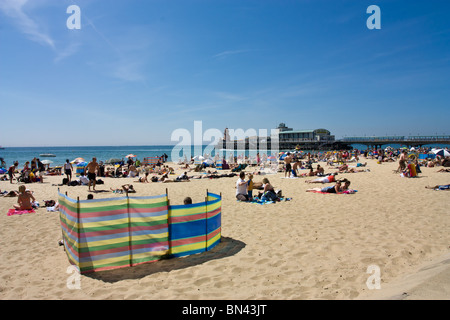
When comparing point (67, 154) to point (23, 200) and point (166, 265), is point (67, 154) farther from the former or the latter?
point (166, 265)

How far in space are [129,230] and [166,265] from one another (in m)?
0.86

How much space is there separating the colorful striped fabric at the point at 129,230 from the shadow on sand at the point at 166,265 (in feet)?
0.27

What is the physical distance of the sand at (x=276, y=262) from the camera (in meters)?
3.49

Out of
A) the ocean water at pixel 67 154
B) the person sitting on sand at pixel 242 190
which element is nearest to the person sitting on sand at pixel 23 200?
the person sitting on sand at pixel 242 190

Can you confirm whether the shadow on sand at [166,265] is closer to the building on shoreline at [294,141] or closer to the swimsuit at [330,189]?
the swimsuit at [330,189]

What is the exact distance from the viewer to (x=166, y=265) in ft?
14.3
